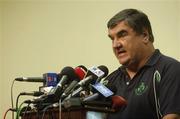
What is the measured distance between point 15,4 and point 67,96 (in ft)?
9.23

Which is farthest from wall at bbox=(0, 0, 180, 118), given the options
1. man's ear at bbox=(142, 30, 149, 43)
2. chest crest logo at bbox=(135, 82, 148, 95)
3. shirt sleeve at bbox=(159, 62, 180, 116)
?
shirt sleeve at bbox=(159, 62, 180, 116)

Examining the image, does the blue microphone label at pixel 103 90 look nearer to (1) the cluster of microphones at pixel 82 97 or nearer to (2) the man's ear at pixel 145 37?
(1) the cluster of microphones at pixel 82 97

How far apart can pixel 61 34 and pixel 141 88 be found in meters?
2.18

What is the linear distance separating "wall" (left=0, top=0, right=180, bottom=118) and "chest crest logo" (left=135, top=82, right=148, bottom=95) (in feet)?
6.47

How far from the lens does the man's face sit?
6.33 ft

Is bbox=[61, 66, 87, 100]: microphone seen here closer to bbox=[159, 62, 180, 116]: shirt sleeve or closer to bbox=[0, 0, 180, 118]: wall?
bbox=[159, 62, 180, 116]: shirt sleeve

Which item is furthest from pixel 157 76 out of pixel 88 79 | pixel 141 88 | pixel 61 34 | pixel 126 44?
pixel 61 34

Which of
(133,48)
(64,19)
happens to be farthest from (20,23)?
(133,48)

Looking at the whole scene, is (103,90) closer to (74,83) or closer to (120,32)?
(74,83)

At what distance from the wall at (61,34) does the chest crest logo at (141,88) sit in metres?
1.97

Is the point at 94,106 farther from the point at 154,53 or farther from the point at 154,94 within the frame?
the point at 154,53

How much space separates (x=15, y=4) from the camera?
401 cm

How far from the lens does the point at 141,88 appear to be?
1861mm

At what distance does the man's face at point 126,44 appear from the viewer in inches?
76.0
